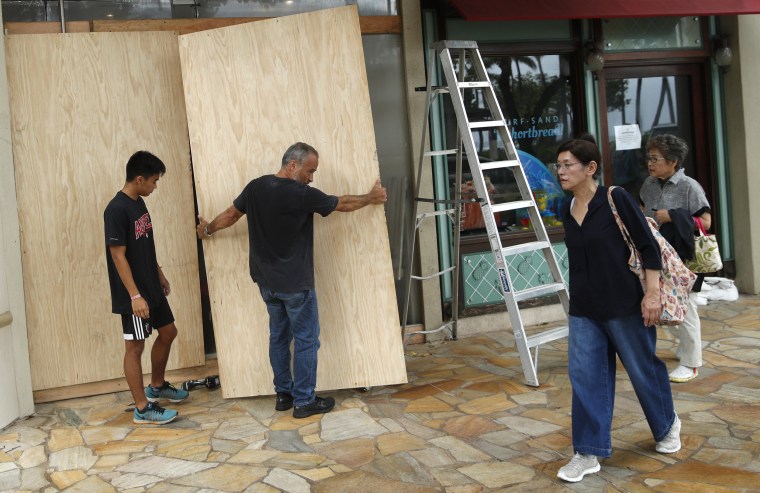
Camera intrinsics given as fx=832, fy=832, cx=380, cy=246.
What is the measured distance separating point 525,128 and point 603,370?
4.21 m

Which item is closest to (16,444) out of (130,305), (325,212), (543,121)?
(130,305)

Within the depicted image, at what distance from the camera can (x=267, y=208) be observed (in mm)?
5496

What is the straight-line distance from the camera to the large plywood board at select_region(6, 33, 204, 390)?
20.5 feet

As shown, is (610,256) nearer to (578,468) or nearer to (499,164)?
(578,468)

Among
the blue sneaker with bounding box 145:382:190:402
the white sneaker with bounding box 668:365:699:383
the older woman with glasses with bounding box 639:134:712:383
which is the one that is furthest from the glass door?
the blue sneaker with bounding box 145:382:190:402

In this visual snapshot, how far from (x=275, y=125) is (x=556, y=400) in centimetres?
279

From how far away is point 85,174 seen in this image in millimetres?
6379

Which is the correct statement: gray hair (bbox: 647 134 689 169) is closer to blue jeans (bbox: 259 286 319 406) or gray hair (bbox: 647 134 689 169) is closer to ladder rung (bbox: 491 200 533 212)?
ladder rung (bbox: 491 200 533 212)

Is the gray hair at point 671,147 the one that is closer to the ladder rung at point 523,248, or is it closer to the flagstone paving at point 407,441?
the ladder rung at point 523,248

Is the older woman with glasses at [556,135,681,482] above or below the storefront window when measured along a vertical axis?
below

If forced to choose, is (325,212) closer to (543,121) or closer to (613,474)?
(613,474)

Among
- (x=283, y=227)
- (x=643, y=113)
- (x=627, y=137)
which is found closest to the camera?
(x=283, y=227)

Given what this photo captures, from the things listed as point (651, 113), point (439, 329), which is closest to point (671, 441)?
point (439, 329)

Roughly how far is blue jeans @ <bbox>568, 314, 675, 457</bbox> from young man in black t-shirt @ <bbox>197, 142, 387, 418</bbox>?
6.27 feet
